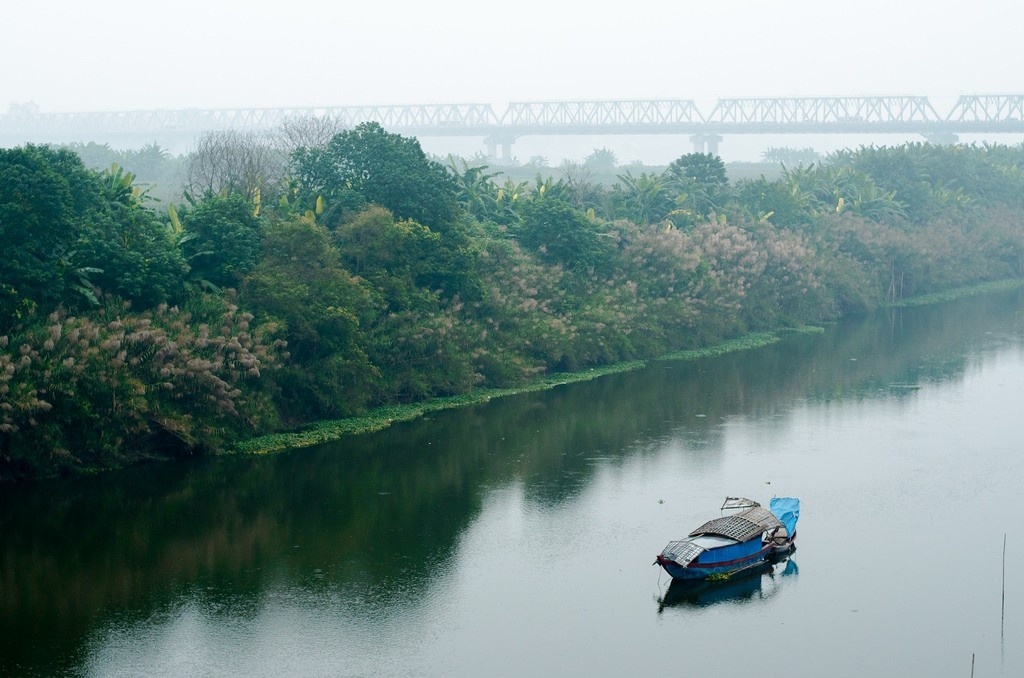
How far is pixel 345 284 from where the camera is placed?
127ft

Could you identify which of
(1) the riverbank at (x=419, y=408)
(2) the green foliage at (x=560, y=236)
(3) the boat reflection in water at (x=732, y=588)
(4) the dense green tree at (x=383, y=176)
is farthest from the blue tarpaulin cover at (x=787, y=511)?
(2) the green foliage at (x=560, y=236)

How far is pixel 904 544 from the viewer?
27016 mm

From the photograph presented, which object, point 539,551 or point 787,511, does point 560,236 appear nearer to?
point 787,511

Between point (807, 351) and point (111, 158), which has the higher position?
point (111, 158)

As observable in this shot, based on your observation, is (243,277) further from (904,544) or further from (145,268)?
(904,544)

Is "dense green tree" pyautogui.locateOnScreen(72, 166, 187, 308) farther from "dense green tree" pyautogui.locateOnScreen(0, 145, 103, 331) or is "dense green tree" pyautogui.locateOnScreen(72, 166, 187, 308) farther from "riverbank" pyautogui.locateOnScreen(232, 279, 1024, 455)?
"riverbank" pyautogui.locateOnScreen(232, 279, 1024, 455)

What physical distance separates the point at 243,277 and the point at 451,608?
17512 mm

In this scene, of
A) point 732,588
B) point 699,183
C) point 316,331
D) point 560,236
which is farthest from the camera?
point 699,183

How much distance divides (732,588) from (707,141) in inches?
5252

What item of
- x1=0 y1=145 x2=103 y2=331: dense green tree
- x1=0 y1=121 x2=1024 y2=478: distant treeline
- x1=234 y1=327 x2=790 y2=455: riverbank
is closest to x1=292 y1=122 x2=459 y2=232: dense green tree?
x1=0 y1=121 x2=1024 y2=478: distant treeline

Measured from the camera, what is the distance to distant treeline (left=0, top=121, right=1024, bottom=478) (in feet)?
105

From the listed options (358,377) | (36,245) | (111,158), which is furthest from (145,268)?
(111,158)

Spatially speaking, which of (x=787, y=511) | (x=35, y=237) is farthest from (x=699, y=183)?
(x=787, y=511)

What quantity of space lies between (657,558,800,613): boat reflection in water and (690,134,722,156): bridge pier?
12794 centimetres
